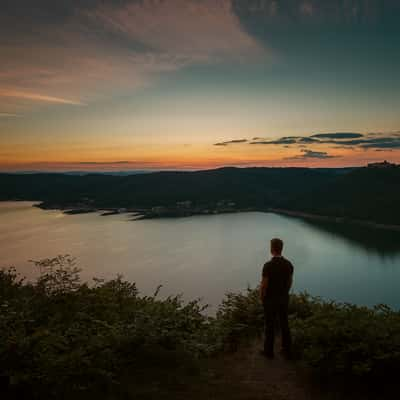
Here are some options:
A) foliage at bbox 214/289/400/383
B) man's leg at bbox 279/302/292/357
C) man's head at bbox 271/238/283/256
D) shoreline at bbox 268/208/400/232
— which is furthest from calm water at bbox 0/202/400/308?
foliage at bbox 214/289/400/383

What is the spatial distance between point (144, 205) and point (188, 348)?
5751 inches

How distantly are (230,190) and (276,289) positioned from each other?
167m

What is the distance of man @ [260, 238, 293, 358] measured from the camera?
17.4ft

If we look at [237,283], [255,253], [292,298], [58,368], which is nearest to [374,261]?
[255,253]

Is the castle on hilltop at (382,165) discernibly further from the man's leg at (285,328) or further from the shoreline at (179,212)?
the man's leg at (285,328)

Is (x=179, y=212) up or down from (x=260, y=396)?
down

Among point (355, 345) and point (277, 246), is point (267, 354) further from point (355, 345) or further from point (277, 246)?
point (277, 246)

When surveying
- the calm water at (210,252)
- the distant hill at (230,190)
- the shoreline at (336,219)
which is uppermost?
the distant hill at (230,190)

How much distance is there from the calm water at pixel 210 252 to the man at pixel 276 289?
118 ft

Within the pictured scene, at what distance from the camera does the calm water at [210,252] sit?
5697cm

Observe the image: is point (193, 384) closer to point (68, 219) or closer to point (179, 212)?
point (68, 219)

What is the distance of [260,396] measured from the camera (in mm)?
4258

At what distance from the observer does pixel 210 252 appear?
7806 centimetres

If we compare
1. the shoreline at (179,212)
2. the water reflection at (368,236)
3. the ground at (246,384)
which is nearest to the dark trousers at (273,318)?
the ground at (246,384)
